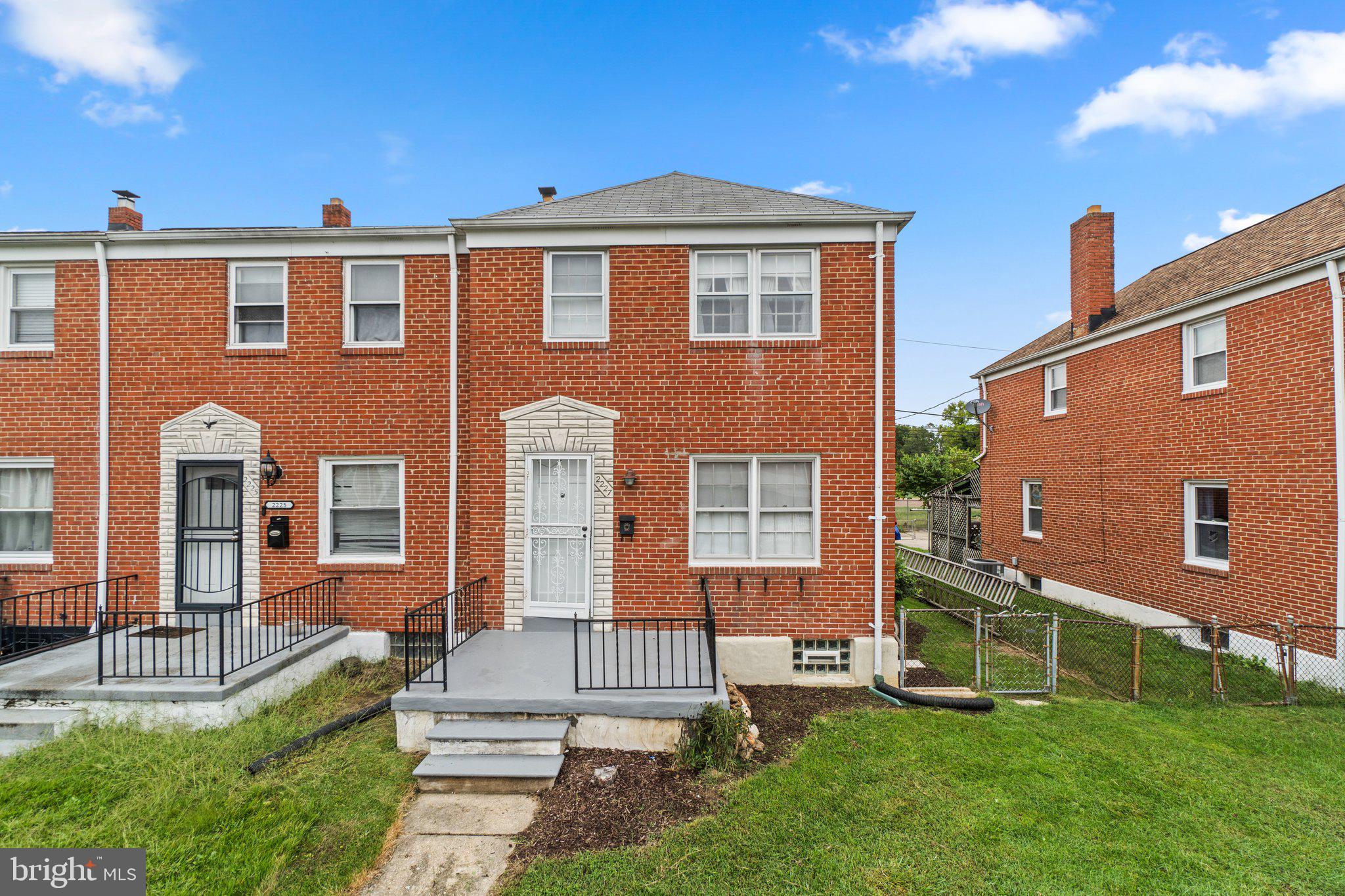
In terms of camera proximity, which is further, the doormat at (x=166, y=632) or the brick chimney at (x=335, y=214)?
the brick chimney at (x=335, y=214)

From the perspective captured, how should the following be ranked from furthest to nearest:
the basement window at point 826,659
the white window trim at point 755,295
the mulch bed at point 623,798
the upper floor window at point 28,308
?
the upper floor window at point 28,308, the white window trim at point 755,295, the basement window at point 826,659, the mulch bed at point 623,798

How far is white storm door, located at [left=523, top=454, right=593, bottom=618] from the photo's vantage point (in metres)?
7.52

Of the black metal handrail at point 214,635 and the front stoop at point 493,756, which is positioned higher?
the black metal handrail at point 214,635

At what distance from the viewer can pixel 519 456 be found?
7539 millimetres

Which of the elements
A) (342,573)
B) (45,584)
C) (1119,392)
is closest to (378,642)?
(342,573)

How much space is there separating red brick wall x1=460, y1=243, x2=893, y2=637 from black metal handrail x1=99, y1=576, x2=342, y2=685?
230 centimetres

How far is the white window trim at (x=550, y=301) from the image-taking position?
7609mm

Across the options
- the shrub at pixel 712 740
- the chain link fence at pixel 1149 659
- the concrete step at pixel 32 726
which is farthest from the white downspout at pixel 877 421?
the concrete step at pixel 32 726

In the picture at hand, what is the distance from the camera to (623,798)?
15.6 ft

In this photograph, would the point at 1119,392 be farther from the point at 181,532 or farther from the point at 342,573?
the point at 181,532

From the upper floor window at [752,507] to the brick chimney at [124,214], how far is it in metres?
9.83

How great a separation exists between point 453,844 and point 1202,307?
43.1 feet

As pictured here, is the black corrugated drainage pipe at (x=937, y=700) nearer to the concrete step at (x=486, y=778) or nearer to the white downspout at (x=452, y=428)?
the concrete step at (x=486, y=778)

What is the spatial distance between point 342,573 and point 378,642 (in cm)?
113
